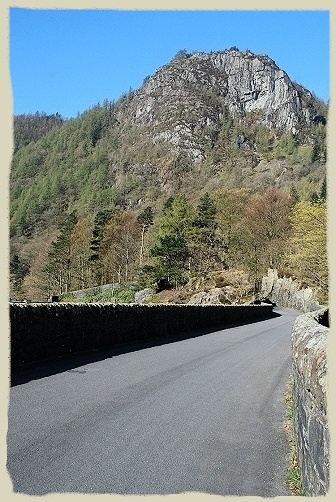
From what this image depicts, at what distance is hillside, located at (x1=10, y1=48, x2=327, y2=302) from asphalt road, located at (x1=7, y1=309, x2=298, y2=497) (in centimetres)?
7731

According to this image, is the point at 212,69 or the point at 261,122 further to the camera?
the point at 212,69

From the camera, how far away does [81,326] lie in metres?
12.0

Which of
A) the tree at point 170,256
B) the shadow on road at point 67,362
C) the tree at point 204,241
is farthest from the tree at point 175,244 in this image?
the shadow on road at point 67,362

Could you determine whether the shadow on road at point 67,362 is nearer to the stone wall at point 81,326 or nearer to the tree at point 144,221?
the stone wall at point 81,326

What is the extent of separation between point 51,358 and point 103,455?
6031mm

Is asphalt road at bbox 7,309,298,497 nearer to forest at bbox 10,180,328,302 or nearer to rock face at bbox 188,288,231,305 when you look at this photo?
rock face at bbox 188,288,231,305

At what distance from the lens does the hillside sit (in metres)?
105

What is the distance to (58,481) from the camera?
4188 mm

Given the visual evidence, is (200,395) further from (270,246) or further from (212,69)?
(212,69)

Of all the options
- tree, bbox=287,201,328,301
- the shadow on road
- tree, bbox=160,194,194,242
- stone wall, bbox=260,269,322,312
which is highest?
tree, bbox=160,194,194,242

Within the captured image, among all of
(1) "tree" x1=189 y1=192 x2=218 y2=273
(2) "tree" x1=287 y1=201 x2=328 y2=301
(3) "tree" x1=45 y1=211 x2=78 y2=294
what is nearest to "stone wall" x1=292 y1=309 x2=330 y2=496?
(2) "tree" x1=287 y1=201 x2=328 y2=301

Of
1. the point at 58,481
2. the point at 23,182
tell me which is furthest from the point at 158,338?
the point at 23,182

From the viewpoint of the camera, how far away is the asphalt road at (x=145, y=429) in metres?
4.34

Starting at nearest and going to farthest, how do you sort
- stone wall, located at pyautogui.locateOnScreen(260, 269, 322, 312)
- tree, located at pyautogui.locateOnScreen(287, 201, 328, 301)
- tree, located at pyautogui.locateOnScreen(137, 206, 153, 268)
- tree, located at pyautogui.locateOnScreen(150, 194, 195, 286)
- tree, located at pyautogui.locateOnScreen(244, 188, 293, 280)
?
tree, located at pyautogui.locateOnScreen(287, 201, 328, 301) < stone wall, located at pyautogui.locateOnScreen(260, 269, 322, 312) < tree, located at pyautogui.locateOnScreen(150, 194, 195, 286) < tree, located at pyautogui.locateOnScreen(244, 188, 293, 280) < tree, located at pyautogui.locateOnScreen(137, 206, 153, 268)
